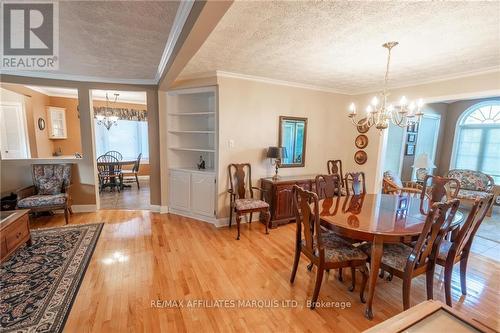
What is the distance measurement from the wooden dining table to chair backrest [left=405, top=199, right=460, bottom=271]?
0.09m

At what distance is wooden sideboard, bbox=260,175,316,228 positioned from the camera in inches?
147

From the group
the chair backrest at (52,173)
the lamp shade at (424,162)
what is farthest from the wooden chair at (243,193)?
the lamp shade at (424,162)

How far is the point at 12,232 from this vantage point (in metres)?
2.52

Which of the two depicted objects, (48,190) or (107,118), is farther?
(107,118)

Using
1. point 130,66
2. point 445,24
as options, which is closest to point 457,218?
point 445,24

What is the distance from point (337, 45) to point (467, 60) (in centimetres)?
178

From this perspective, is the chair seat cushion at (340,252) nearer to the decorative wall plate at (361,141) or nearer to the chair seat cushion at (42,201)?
the decorative wall plate at (361,141)

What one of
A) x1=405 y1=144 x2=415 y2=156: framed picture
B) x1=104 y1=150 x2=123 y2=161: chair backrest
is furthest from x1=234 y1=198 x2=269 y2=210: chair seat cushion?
x1=104 y1=150 x2=123 y2=161: chair backrest

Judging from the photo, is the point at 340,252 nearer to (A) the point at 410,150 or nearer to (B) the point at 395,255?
(B) the point at 395,255

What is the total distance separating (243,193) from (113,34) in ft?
8.71

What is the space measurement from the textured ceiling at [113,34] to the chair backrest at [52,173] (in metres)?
1.66

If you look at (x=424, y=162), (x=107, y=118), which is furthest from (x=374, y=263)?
(x=107, y=118)

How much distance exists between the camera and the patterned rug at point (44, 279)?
5.89ft

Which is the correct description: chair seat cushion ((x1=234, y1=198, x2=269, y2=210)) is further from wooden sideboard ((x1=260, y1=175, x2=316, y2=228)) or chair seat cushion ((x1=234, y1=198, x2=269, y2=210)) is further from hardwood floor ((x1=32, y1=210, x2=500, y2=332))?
hardwood floor ((x1=32, y1=210, x2=500, y2=332))
